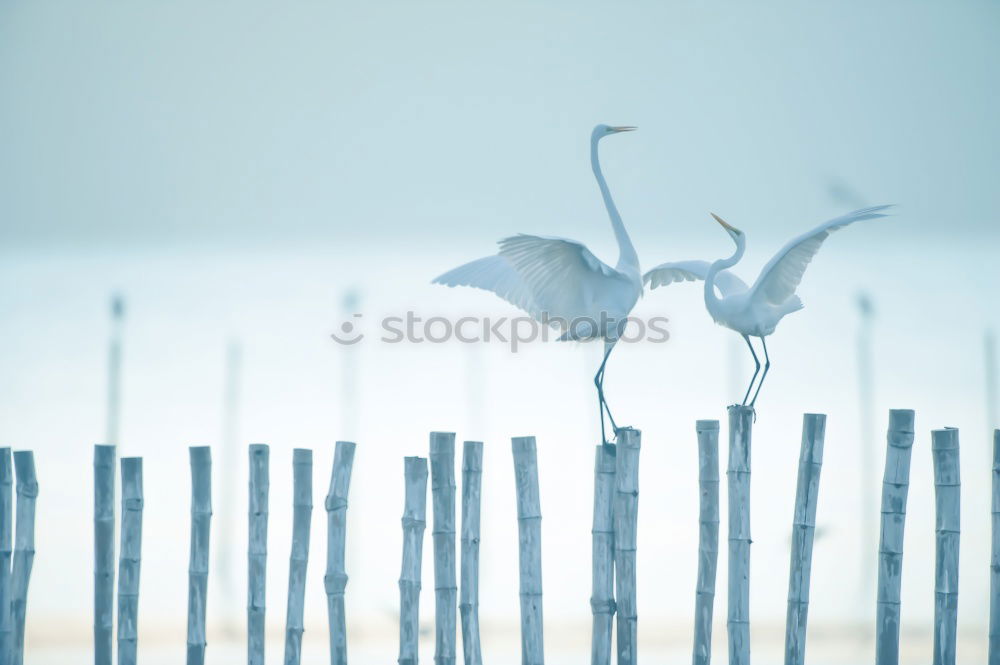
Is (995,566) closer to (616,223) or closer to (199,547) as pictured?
(616,223)

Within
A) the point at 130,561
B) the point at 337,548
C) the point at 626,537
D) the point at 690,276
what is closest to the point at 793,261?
the point at 690,276

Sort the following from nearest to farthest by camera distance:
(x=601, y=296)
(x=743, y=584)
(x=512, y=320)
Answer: (x=743, y=584)
(x=601, y=296)
(x=512, y=320)

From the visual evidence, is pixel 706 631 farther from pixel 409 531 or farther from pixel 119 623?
pixel 119 623

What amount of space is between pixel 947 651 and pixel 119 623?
471 cm

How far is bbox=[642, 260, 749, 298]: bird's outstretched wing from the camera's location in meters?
9.23

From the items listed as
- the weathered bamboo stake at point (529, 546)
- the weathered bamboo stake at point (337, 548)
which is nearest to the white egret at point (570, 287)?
the weathered bamboo stake at point (529, 546)

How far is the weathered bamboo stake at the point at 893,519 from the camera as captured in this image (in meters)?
7.00

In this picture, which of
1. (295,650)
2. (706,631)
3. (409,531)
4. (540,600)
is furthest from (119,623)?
(706,631)

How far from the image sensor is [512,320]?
9.38 m

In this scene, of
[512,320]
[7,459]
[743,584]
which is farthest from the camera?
[512,320]

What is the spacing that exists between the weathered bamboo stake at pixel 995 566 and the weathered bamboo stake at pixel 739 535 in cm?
148

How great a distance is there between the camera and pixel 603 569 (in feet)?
23.6

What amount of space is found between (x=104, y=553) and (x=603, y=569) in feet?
9.63

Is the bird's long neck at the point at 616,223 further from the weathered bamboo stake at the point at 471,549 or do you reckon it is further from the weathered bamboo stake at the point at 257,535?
the weathered bamboo stake at the point at 257,535
